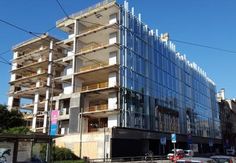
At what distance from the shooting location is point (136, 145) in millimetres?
50219

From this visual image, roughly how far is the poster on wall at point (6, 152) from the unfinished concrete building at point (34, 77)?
1672 inches

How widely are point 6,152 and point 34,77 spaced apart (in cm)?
4957

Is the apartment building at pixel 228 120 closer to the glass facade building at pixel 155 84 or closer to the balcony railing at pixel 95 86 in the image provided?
the glass facade building at pixel 155 84

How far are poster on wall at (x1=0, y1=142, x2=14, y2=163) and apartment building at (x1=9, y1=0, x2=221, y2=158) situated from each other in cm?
2484

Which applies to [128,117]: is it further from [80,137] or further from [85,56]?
[85,56]

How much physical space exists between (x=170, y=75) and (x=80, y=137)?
88.2ft

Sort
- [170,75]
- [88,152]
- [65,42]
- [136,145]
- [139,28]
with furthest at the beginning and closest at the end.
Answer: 1. [170,75]
2. [65,42]
3. [139,28]
4. [136,145]
5. [88,152]

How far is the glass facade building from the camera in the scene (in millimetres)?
50094

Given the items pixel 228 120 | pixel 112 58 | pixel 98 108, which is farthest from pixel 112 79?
pixel 228 120

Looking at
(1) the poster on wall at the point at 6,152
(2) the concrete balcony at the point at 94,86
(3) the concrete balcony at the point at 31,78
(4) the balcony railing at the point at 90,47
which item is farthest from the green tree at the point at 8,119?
(1) the poster on wall at the point at 6,152

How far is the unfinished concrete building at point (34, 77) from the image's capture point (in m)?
64.6

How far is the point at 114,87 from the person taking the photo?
48.0 m

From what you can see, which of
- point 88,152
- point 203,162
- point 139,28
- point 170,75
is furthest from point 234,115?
point 203,162

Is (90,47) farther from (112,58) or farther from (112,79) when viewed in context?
(112,79)
